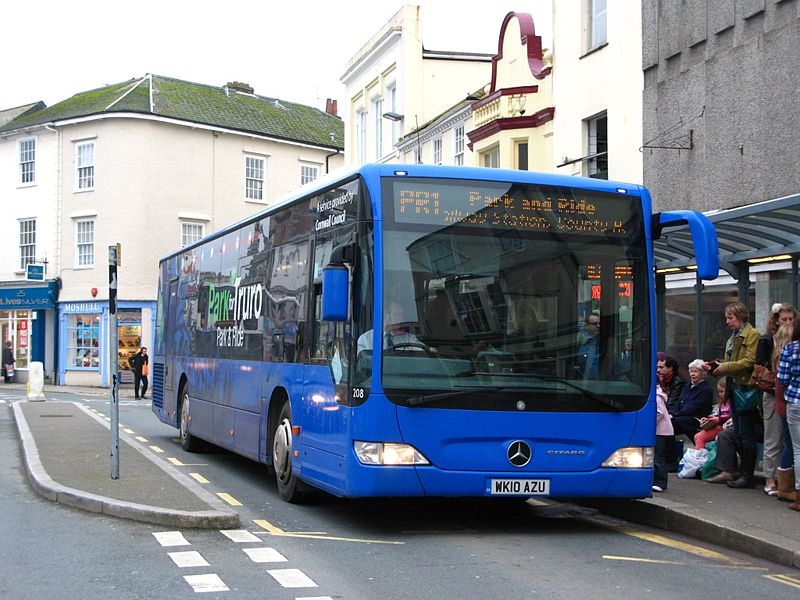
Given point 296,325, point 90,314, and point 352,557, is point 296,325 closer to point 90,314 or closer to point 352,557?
point 352,557

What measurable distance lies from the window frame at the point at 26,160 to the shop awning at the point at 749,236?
39.5 meters

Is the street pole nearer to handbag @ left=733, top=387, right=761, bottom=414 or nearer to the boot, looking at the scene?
handbag @ left=733, top=387, right=761, bottom=414

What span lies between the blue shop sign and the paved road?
36886 mm

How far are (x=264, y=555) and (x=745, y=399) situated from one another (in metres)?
5.60

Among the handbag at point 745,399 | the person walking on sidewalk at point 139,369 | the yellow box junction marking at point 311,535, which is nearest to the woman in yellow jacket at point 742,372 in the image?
the handbag at point 745,399

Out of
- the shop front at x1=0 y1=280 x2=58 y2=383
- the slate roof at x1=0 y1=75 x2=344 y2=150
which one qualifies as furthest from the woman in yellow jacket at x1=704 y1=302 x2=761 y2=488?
the shop front at x1=0 y1=280 x2=58 y2=383

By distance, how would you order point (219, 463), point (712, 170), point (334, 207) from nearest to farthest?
1. point (334, 207)
2. point (219, 463)
3. point (712, 170)

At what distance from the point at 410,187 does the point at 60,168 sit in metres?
40.5

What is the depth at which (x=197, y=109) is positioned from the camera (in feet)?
155

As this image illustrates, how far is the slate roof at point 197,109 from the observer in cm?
4609

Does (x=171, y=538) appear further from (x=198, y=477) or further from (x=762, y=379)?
(x=762, y=379)

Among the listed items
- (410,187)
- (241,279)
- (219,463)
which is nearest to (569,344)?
(410,187)

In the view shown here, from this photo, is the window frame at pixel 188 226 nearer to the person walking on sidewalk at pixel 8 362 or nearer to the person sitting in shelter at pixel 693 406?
the person walking on sidewalk at pixel 8 362

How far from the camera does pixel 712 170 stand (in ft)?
57.3
